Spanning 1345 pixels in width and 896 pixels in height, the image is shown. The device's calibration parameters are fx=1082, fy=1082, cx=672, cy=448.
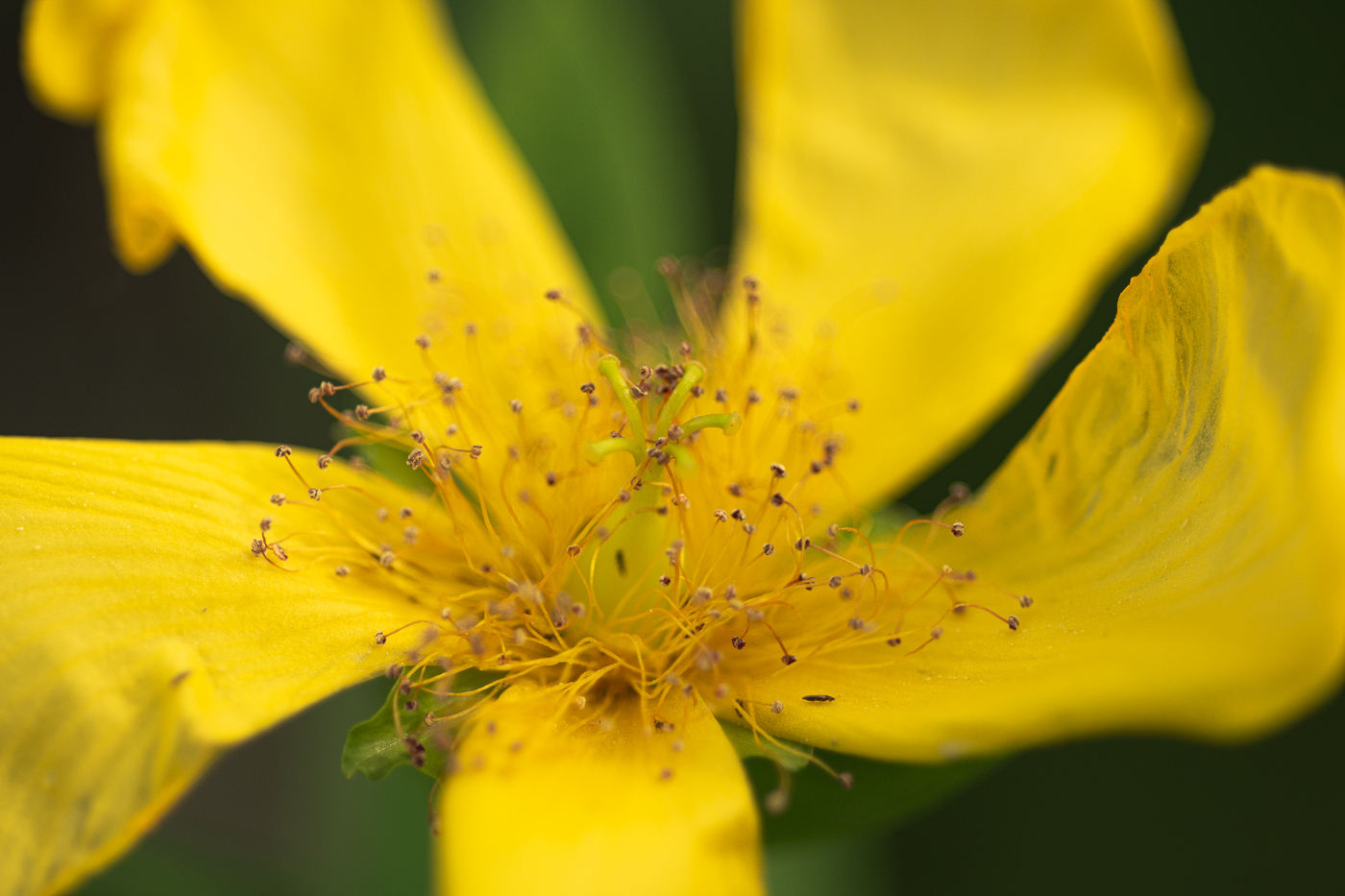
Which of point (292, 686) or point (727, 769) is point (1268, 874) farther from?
point (292, 686)

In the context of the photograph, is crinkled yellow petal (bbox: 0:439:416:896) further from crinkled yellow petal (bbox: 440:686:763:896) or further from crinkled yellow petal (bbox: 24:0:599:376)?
crinkled yellow petal (bbox: 24:0:599:376)

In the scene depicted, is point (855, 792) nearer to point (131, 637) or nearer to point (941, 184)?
point (131, 637)

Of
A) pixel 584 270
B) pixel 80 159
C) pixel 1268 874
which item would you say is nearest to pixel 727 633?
pixel 584 270

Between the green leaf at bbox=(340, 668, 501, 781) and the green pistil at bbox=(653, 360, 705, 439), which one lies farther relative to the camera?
the green pistil at bbox=(653, 360, 705, 439)

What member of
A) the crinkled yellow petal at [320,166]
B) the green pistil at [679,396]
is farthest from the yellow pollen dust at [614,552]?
the crinkled yellow petal at [320,166]

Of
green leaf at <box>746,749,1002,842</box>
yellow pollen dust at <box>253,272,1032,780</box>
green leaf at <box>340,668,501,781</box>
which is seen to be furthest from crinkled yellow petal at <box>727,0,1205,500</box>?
green leaf at <box>340,668,501,781</box>

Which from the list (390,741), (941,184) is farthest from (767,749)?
(941,184)
